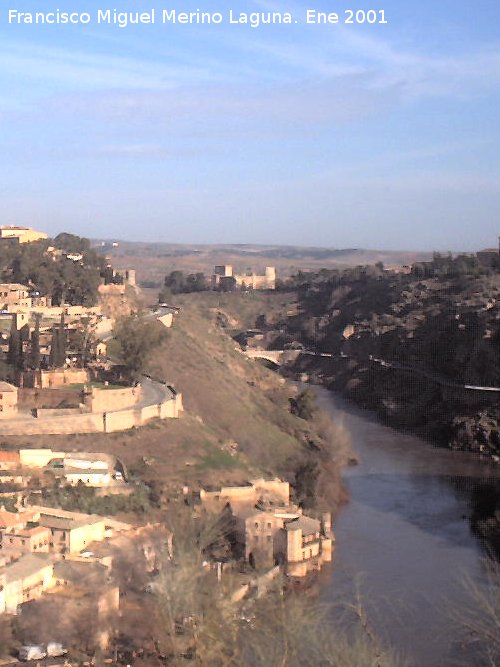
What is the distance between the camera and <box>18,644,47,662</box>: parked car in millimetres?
16094

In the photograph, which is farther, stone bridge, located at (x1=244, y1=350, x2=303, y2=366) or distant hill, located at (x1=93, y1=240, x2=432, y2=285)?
distant hill, located at (x1=93, y1=240, x2=432, y2=285)

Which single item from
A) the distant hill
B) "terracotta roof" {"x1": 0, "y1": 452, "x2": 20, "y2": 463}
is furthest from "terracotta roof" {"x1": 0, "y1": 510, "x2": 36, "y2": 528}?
the distant hill

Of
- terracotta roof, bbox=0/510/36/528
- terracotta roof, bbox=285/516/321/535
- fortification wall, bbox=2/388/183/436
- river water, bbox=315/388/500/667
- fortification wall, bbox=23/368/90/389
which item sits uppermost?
fortification wall, bbox=23/368/90/389

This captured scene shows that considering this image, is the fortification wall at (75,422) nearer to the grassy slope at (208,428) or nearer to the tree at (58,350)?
the grassy slope at (208,428)

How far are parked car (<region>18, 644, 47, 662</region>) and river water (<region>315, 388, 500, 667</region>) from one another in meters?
5.57

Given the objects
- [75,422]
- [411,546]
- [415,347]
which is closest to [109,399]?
[75,422]

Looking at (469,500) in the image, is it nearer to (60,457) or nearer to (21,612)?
(60,457)

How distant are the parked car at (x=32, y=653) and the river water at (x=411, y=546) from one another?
5.57 m

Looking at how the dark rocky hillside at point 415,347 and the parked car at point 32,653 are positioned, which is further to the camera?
the dark rocky hillside at point 415,347

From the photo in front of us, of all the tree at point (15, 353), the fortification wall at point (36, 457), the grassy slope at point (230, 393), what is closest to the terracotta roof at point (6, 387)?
the tree at point (15, 353)

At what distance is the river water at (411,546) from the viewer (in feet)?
65.9

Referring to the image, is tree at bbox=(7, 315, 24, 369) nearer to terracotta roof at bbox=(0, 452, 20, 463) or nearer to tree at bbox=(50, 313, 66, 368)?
tree at bbox=(50, 313, 66, 368)

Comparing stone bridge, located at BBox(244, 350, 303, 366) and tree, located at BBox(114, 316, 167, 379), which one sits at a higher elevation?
tree, located at BBox(114, 316, 167, 379)

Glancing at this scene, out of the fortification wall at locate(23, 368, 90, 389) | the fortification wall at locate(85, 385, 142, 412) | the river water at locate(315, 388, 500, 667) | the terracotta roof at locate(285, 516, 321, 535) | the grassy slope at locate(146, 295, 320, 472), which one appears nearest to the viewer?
the river water at locate(315, 388, 500, 667)
